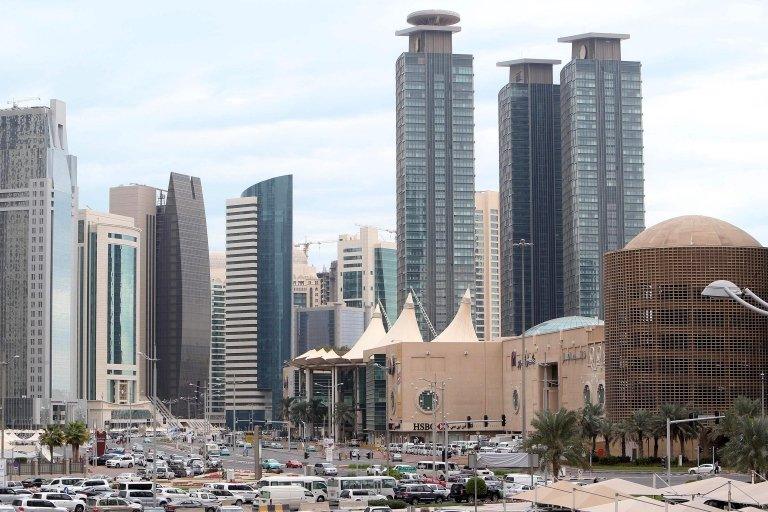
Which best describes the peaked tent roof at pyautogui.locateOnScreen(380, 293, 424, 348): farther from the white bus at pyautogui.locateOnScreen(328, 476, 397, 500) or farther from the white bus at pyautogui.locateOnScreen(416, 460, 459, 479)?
the white bus at pyautogui.locateOnScreen(328, 476, 397, 500)

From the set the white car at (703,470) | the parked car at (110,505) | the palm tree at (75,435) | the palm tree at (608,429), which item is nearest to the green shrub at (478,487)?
the parked car at (110,505)

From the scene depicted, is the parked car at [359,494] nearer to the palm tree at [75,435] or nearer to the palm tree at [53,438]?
the palm tree at [75,435]

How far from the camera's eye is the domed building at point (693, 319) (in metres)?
122

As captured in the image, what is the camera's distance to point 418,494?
8081 cm

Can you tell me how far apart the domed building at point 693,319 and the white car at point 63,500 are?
204ft

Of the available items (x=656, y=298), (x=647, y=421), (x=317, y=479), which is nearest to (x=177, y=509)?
(x=317, y=479)

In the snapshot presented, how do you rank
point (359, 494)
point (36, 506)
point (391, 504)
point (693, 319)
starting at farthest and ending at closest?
point (693, 319)
point (359, 494)
point (391, 504)
point (36, 506)

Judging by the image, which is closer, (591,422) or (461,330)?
(591,422)

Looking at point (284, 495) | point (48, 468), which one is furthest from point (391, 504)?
point (48, 468)

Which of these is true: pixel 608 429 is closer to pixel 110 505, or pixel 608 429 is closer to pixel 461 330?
pixel 110 505

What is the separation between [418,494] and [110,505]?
16704 mm

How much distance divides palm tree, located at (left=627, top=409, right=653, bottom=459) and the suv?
38.8 m

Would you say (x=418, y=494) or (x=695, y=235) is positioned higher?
(x=695, y=235)

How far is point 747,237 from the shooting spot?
124312 millimetres
